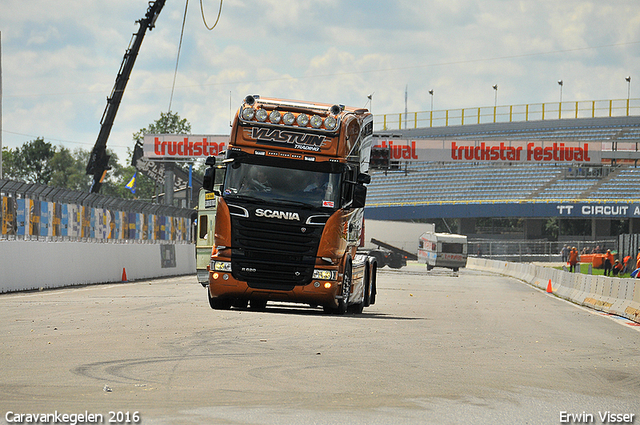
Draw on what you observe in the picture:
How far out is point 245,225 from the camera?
49.8ft

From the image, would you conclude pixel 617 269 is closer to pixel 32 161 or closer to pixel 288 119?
pixel 288 119

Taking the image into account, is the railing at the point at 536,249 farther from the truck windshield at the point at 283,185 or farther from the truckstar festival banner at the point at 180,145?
the truck windshield at the point at 283,185

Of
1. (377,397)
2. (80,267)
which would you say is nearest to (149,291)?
(80,267)

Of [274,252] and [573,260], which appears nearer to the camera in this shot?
[274,252]

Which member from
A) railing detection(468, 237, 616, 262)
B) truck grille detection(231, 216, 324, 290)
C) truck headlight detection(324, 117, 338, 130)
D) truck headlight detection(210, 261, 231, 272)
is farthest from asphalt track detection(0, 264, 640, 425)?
railing detection(468, 237, 616, 262)

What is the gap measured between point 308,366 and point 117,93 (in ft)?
134

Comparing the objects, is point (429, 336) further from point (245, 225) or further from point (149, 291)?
point (149, 291)

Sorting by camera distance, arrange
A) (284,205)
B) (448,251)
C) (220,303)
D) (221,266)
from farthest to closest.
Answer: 1. (448,251)
2. (220,303)
3. (221,266)
4. (284,205)

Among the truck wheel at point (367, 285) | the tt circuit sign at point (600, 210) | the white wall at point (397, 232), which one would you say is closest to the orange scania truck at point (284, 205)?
the truck wheel at point (367, 285)

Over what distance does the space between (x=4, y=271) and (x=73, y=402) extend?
1653cm

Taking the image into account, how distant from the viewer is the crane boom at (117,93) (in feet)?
159

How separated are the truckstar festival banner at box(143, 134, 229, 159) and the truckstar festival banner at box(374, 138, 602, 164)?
11052mm

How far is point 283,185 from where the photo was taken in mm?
15234

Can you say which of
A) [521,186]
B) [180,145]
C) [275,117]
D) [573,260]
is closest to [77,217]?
[275,117]
